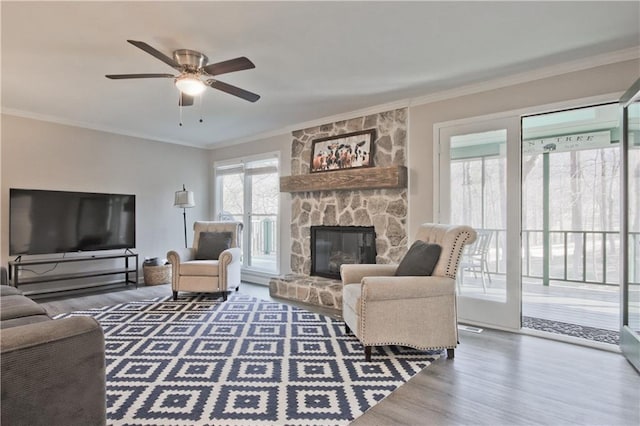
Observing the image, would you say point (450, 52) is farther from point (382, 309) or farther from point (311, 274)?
point (311, 274)

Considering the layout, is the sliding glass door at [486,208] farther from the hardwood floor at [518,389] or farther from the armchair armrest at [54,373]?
the armchair armrest at [54,373]

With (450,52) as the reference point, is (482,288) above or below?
below

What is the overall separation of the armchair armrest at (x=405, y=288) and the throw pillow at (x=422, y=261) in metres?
0.13

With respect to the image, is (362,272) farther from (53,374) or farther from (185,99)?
(53,374)

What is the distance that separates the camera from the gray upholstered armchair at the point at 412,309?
2.63m

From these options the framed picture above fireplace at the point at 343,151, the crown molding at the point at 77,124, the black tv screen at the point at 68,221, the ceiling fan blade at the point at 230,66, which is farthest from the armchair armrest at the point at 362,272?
the crown molding at the point at 77,124

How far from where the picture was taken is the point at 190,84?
2.81 m

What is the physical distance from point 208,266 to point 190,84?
238 centimetres

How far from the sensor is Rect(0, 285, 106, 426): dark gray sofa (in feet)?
3.63

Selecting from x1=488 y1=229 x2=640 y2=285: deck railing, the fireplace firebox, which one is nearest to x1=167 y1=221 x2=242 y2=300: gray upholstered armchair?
the fireplace firebox

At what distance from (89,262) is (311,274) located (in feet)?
10.7

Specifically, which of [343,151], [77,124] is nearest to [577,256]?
[343,151]

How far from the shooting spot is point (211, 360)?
2596 millimetres

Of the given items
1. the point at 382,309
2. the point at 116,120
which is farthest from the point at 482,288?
the point at 116,120
